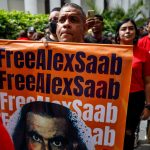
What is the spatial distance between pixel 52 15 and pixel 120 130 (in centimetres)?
175

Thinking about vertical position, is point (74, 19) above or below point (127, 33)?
above

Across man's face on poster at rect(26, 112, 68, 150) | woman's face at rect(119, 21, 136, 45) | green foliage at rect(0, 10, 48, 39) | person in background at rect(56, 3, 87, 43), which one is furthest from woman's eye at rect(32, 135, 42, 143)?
green foliage at rect(0, 10, 48, 39)

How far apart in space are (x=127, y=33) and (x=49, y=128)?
177 cm

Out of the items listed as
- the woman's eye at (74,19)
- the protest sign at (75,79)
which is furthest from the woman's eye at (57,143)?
the woman's eye at (74,19)

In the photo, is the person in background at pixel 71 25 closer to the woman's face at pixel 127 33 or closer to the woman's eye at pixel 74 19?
the woman's eye at pixel 74 19

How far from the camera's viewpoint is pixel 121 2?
3145 cm

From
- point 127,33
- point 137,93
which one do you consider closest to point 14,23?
point 127,33

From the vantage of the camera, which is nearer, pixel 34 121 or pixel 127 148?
pixel 34 121

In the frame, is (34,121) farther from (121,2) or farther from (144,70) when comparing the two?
(121,2)

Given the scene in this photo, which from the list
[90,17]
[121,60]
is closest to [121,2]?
[90,17]

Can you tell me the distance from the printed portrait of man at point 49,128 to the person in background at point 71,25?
0.42 meters

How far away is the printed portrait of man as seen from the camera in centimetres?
215

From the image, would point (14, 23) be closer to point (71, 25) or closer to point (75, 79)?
point (71, 25)

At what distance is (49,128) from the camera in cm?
216
